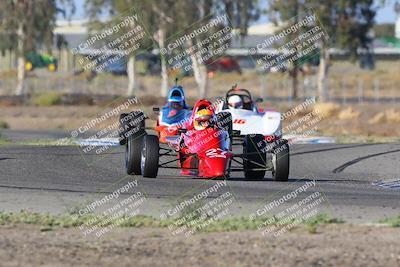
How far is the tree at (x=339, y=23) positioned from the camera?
219 feet

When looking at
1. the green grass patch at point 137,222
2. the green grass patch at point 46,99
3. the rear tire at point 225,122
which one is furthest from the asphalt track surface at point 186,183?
the green grass patch at point 46,99

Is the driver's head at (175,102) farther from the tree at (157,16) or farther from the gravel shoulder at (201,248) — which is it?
the tree at (157,16)

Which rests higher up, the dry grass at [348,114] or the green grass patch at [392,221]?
the green grass patch at [392,221]

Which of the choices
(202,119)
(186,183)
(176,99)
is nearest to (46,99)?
(176,99)

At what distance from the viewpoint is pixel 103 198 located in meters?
15.8

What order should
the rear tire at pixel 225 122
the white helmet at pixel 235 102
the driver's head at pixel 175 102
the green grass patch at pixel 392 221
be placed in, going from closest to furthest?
the green grass patch at pixel 392 221
the rear tire at pixel 225 122
the driver's head at pixel 175 102
the white helmet at pixel 235 102

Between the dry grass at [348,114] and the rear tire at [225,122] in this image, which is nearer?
the rear tire at [225,122]

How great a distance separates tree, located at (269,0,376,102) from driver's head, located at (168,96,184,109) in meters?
39.7

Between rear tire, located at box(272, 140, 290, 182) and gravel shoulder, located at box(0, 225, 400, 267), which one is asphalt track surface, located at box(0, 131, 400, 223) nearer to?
rear tire, located at box(272, 140, 290, 182)

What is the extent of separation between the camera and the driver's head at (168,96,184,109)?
26.2 meters

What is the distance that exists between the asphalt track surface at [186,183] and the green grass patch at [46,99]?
112 ft

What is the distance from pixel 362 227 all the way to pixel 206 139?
5.87 m

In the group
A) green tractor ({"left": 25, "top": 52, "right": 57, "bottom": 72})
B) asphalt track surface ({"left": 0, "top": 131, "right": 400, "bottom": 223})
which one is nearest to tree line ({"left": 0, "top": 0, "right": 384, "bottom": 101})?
green tractor ({"left": 25, "top": 52, "right": 57, "bottom": 72})

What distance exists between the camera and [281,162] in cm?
1862
